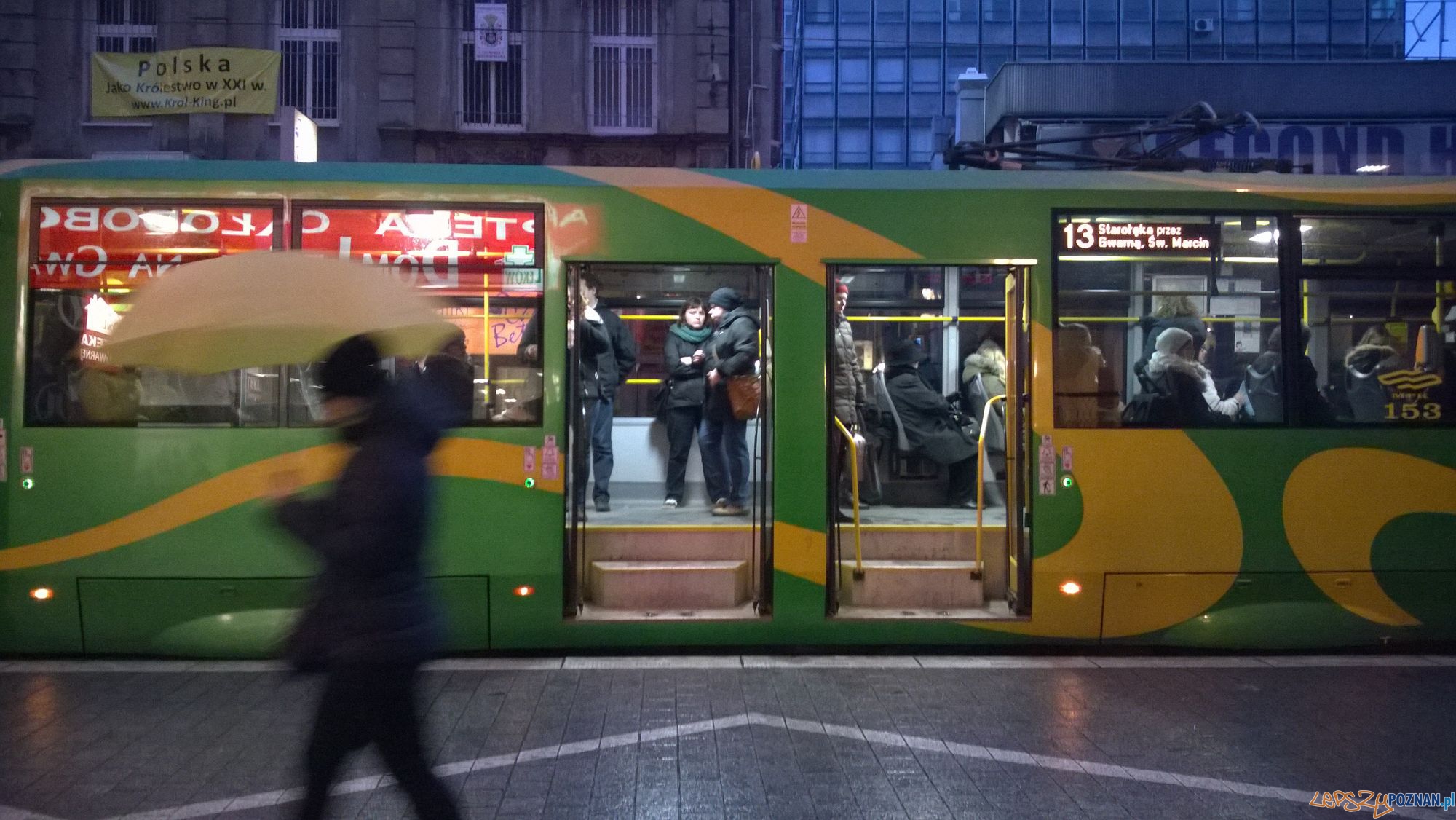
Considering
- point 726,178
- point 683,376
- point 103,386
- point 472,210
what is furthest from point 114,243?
point 683,376

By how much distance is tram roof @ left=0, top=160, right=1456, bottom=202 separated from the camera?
6.68 metres

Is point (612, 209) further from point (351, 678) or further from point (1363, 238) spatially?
point (1363, 238)

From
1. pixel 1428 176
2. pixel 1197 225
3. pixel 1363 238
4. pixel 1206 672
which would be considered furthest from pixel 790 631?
pixel 1428 176

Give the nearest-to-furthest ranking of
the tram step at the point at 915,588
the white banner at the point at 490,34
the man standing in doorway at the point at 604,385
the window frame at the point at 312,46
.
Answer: the tram step at the point at 915,588 → the man standing in doorway at the point at 604,385 → the window frame at the point at 312,46 → the white banner at the point at 490,34

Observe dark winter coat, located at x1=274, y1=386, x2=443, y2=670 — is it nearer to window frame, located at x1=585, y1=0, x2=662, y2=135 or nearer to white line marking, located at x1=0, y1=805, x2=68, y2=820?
white line marking, located at x1=0, y1=805, x2=68, y2=820

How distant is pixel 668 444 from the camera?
9.77 m

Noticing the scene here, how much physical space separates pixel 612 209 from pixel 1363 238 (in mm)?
4860

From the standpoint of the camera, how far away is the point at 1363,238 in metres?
7.06

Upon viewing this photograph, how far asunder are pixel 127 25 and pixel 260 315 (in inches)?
786

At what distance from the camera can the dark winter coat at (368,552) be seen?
321cm

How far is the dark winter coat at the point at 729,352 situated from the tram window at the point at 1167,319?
232cm

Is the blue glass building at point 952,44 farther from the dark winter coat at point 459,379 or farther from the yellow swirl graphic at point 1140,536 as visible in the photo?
the dark winter coat at point 459,379

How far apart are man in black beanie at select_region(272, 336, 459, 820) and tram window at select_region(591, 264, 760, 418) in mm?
6304

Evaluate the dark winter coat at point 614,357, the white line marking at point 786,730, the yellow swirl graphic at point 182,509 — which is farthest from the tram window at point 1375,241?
the yellow swirl graphic at point 182,509
